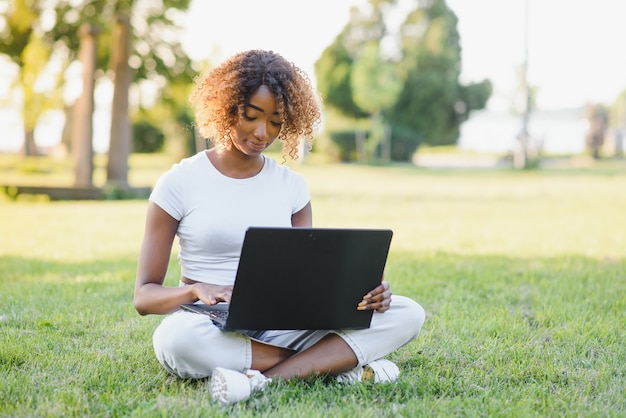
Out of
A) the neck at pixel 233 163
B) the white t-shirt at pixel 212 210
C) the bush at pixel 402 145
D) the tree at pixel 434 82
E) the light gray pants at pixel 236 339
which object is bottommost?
the bush at pixel 402 145

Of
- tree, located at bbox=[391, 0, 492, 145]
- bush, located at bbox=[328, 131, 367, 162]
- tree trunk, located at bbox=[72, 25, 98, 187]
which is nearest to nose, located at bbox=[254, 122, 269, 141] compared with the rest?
tree trunk, located at bbox=[72, 25, 98, 187]

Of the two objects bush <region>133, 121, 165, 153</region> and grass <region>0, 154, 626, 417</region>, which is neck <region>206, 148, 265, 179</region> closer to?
grass <region>0, 154, 626, 417</region>

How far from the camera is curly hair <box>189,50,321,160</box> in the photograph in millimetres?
3020

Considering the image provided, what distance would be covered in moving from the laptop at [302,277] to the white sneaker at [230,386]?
7.0 inches

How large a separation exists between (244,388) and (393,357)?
103 centimetres

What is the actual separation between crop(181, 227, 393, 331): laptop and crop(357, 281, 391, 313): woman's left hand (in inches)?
0.7

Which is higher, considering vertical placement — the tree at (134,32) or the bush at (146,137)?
the tree at (134,32)

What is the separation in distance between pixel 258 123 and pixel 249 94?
4.8 inches

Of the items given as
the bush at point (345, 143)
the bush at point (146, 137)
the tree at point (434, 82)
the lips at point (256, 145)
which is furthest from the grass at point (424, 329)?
the bush at point (146, 137)

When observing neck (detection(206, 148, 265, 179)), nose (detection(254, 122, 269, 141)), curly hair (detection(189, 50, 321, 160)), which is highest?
curly hair (detection(189, 50, 321, 160))

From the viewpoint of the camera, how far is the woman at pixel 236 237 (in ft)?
9.52

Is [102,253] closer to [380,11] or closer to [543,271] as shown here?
[543,271]

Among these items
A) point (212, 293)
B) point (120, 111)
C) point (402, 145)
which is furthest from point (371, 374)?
point (402, 145)

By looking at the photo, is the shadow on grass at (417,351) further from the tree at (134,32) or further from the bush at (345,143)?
the bush at (345,143)
